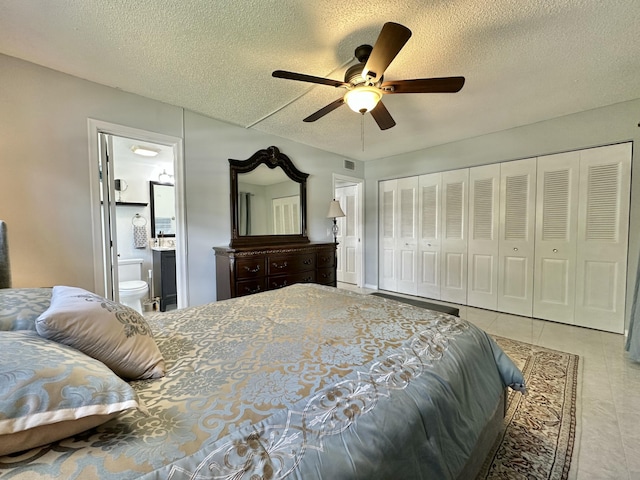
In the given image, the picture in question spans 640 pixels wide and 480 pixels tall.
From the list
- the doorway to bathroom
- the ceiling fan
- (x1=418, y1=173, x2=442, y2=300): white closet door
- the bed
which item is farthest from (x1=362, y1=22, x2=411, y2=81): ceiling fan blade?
the doorway to bathroom

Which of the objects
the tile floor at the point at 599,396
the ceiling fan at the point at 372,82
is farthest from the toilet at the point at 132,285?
the tile floor at the point at 599,396

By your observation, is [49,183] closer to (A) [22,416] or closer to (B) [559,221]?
(A) [22,416]

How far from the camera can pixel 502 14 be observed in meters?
1.67

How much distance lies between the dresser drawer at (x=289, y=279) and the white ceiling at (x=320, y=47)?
74.3 inches

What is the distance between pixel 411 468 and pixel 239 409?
53cm

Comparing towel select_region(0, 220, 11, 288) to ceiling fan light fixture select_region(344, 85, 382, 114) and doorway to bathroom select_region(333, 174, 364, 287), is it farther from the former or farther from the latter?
doorway to bathroom select_region(333, 174, 364, 287)

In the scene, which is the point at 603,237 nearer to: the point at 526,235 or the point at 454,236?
the point at 526,235

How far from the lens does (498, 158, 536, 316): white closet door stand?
348cm

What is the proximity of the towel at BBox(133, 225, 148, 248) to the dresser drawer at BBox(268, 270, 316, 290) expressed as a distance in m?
2.38

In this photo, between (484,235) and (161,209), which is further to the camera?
(161,209)

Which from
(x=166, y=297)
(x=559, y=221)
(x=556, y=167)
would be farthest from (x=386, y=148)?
(x=166, y=297)

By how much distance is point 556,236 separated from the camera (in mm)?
3297

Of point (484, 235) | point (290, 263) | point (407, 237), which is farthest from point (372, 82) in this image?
point (407, 237)

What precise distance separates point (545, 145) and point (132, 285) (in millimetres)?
5346
